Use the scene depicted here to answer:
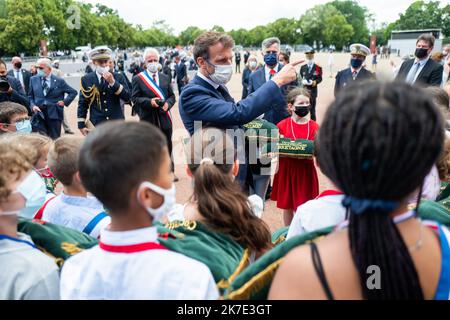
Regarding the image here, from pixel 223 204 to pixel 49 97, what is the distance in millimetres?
7000

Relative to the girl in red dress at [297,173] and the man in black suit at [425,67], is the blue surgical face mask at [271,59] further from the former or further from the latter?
the girl in red dress at [297,173]

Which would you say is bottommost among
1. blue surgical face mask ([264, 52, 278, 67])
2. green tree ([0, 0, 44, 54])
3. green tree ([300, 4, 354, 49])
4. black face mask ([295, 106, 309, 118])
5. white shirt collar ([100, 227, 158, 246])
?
white shirt collar ([100, 227, 158, 246])

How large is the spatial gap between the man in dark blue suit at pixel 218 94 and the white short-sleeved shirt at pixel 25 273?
1551 mm

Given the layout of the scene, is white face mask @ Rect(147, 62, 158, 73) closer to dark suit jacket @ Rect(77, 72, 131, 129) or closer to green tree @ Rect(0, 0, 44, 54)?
dark suit jacket @ Rect(77, 72, 131, 129)

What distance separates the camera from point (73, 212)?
237cm

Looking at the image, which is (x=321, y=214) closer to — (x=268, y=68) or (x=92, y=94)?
(x=268, y=68)

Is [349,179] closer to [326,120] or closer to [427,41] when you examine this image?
[326,120]

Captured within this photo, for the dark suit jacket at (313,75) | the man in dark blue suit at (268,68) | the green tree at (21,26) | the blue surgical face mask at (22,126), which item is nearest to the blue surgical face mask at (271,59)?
the man in dark blue suit at (268,68)

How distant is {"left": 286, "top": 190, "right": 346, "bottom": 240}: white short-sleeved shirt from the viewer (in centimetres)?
205

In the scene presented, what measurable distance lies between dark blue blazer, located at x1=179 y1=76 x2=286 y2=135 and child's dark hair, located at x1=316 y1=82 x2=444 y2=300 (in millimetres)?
1498

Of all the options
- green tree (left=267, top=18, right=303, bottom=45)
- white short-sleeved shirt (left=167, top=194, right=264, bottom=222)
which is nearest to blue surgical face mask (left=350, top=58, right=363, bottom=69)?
white short-sleeved shirt (left=167, top=194, right=264, bottom=222)

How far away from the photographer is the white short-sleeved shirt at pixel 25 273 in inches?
59.4
